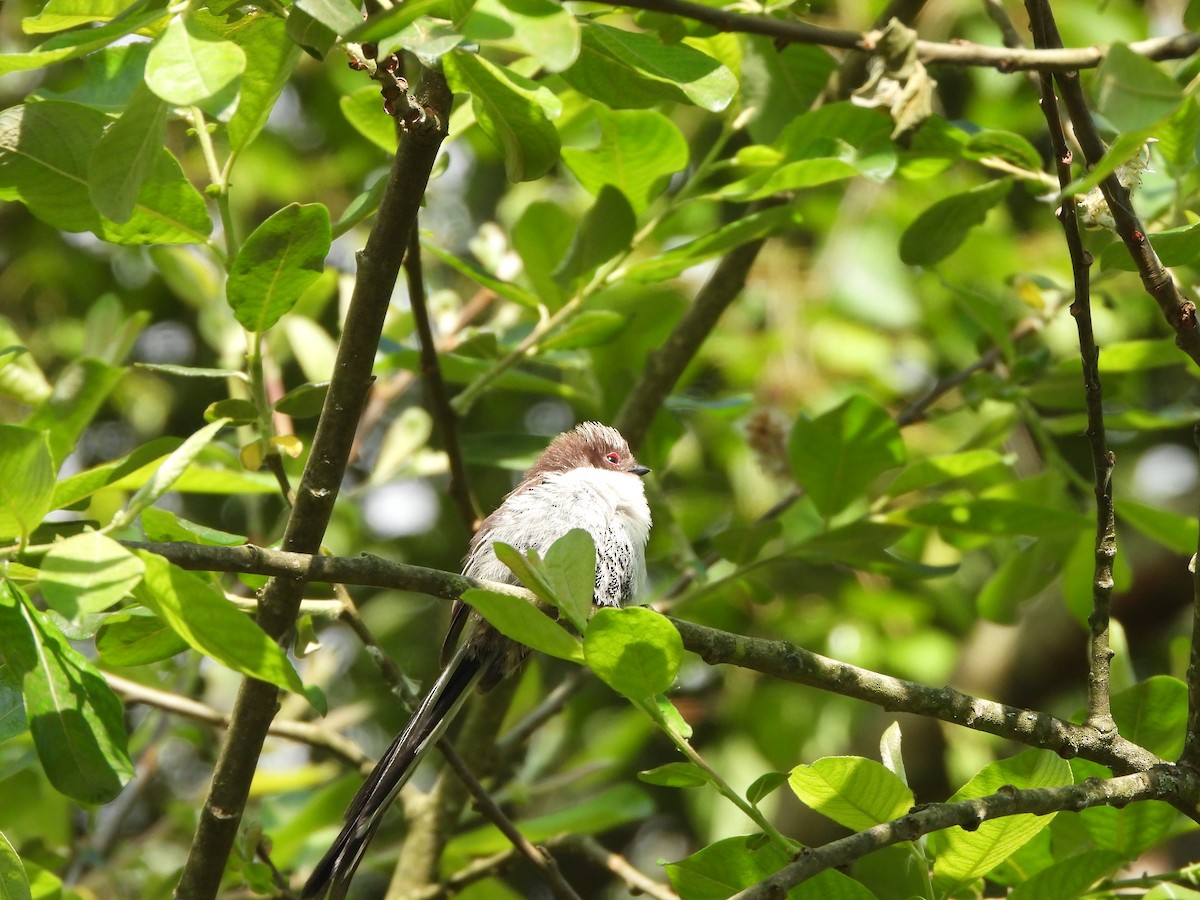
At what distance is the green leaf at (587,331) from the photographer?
10.5 ft

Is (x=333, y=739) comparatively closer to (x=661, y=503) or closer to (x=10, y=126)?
(x=661, y=503)

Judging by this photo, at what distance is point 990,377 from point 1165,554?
292 centimetres

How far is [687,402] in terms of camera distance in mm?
3916

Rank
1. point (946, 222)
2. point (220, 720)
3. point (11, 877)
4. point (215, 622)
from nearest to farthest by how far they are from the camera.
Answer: point (215, 622) < point (11, 877) < point (946, 222) < point (220, 720)

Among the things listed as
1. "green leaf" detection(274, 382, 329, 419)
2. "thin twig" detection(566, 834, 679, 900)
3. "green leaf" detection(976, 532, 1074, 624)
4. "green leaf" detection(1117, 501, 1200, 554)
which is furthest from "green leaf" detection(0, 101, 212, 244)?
"green leaf" detection(1117, 501, 1200, 554)

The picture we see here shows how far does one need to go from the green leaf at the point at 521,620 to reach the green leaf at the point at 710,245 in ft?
4.45

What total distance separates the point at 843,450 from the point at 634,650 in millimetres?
1349

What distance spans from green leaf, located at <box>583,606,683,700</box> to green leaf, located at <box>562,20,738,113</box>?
86 cm

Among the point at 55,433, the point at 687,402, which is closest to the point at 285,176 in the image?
the point at 687,402

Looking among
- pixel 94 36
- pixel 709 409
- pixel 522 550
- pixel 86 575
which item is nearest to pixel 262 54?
pixel 94 36

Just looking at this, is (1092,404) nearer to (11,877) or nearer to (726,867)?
(726,867)

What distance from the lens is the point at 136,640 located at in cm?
243

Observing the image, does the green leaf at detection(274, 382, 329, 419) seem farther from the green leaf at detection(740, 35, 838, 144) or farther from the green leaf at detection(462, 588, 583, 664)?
the green leaf at detection(740, 35, 838, 144)

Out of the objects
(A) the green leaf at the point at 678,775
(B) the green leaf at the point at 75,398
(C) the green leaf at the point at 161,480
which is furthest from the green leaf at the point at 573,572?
(B) the green leaf at the point at 75,398
